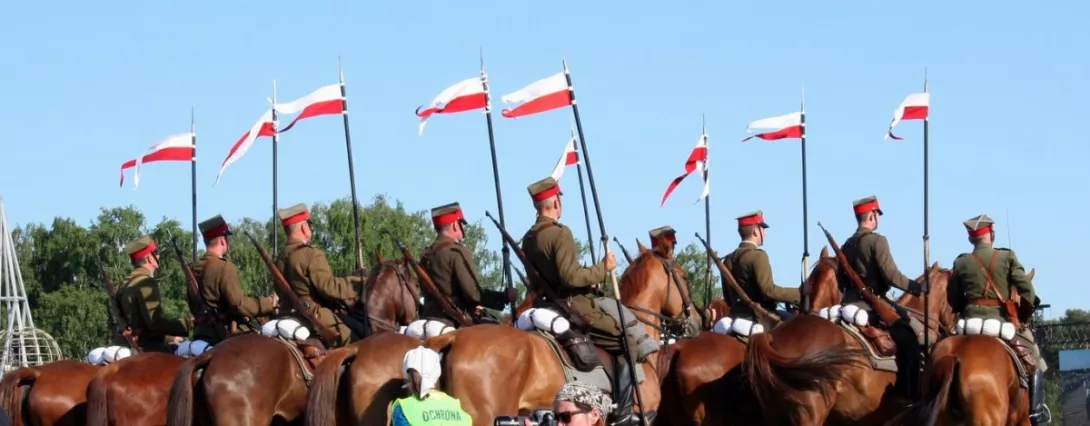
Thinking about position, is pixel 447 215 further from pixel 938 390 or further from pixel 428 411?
pixel 428 411

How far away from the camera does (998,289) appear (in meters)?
16.8

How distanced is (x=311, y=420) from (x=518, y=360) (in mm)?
1818

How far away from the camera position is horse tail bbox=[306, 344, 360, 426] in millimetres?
13883

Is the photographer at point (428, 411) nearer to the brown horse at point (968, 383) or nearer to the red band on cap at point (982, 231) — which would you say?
the brown horse at point (968, 383)

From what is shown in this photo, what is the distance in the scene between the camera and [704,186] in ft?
80.6

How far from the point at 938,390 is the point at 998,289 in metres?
1.58

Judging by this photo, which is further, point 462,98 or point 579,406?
point 462,98

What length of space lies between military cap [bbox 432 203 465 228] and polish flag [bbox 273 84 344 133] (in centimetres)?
362

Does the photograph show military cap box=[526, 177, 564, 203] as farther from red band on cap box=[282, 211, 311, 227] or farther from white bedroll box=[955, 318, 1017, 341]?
white bedroll box=[955, 318, 1017, 341]

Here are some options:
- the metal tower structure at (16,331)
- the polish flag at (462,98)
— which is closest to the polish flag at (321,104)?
the polish flag at (462,98)

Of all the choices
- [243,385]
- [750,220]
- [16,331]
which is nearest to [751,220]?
[750,220]

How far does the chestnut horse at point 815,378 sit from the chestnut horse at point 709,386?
70 cm

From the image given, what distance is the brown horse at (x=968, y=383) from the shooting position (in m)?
15.6

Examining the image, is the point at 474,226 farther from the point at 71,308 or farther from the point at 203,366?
the point at 203,366
